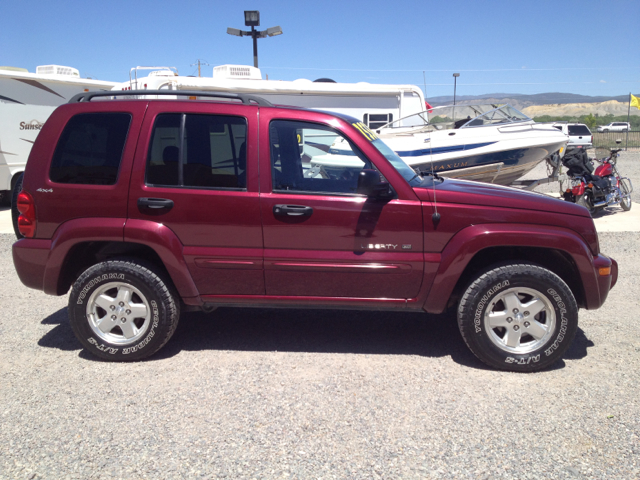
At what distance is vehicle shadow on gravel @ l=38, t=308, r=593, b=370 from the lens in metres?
4.27

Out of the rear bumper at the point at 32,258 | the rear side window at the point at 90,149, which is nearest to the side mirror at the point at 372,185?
the rear side window at the point at 90,149

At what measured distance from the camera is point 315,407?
3350mm

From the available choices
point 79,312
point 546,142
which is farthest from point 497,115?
point 79,312

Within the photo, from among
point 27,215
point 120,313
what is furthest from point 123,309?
point 27,215

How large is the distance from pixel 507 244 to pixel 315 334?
1.83 metres

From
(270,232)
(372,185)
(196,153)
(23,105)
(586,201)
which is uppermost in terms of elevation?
(23,105)

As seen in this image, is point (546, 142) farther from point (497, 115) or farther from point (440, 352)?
point (440, 352)

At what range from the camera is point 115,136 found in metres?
3.96

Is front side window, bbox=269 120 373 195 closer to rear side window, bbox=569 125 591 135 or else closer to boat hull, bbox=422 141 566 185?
boat hull, bbox=422 141 566 185

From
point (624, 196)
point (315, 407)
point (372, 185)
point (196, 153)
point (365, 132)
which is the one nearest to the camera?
point (315, 407)

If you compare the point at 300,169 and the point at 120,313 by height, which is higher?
the point at 300,169

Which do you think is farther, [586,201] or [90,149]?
[586,201]

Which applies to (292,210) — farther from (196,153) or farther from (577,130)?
(577,130)

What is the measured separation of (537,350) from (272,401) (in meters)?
1.94
